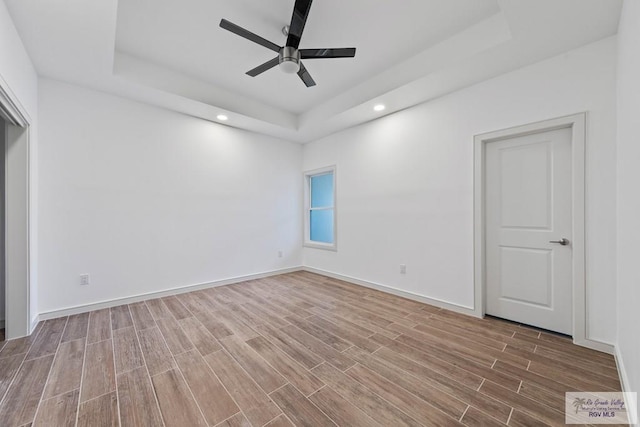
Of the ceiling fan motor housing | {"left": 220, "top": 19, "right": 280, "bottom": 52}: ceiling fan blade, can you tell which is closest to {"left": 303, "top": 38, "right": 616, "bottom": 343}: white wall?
the ceiling fan motor housing

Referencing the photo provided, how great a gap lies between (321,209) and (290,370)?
3.43m

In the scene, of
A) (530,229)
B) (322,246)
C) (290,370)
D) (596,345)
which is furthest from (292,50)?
(596,345)

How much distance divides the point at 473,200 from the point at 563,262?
953mm

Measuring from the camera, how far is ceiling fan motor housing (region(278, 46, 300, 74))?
233 centimetres

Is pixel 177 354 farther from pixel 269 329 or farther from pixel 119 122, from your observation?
pixel 119 122

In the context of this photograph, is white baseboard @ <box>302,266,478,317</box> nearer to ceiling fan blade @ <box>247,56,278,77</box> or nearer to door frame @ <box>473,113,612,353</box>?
door frame @ <box>473,113,612,353</box>

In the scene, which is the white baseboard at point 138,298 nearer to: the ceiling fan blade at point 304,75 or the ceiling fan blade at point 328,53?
the ceiling fan blade at point 304,75

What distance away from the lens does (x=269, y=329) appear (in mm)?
2549

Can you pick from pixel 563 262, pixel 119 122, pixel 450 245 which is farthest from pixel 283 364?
pixel 119 122

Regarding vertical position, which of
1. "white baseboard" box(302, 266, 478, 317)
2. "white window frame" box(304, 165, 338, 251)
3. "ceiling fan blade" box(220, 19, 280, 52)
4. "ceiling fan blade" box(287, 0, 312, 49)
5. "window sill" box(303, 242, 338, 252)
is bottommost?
"white baseboard" box(302, 266, 478, 317)

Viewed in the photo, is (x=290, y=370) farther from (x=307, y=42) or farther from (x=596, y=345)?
(x=307, y=42)

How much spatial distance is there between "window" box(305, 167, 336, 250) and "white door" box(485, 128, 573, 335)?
2467mm

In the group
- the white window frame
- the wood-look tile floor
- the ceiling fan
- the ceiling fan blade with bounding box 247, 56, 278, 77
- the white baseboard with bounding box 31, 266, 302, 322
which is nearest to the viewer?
the wood-look tile floor

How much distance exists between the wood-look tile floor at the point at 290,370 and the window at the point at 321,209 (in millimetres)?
2098
